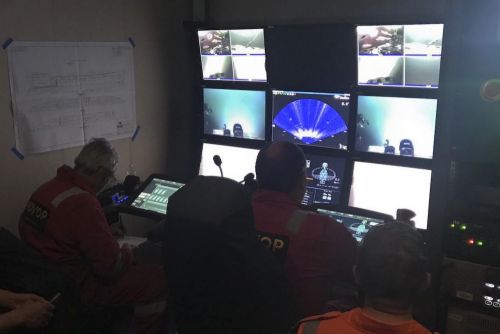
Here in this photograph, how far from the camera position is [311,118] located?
289cm

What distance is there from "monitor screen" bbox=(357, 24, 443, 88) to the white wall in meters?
1.39

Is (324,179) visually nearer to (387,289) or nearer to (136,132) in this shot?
(136,132)

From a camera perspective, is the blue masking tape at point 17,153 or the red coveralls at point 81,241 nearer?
the red coveralls at point 81,241

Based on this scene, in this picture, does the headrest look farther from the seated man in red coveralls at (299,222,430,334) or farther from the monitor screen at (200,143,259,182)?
the monitor screen at (200,143,259,182)

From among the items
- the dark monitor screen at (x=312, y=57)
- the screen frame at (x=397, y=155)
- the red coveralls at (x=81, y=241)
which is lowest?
the red coveralls at (x=81, y=241)

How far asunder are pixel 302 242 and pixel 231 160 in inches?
61.0

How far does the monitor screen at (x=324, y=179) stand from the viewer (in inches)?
110

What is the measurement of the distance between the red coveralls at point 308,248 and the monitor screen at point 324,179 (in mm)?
1018

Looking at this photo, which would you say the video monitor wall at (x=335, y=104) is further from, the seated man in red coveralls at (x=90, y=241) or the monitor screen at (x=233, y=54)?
the seated man in red coveralls at (x=90, y=241)

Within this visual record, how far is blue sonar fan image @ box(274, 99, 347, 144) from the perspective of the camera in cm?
282

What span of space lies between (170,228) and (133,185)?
1592mm

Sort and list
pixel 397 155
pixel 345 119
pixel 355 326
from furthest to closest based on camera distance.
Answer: pixel 345 119, pixel 397 155, pixel 355 326

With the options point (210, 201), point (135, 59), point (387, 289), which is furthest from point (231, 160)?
point (387, 289)

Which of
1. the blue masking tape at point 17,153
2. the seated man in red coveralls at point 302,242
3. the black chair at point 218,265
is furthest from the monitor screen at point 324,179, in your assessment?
the blue masking tape at point 17,153
